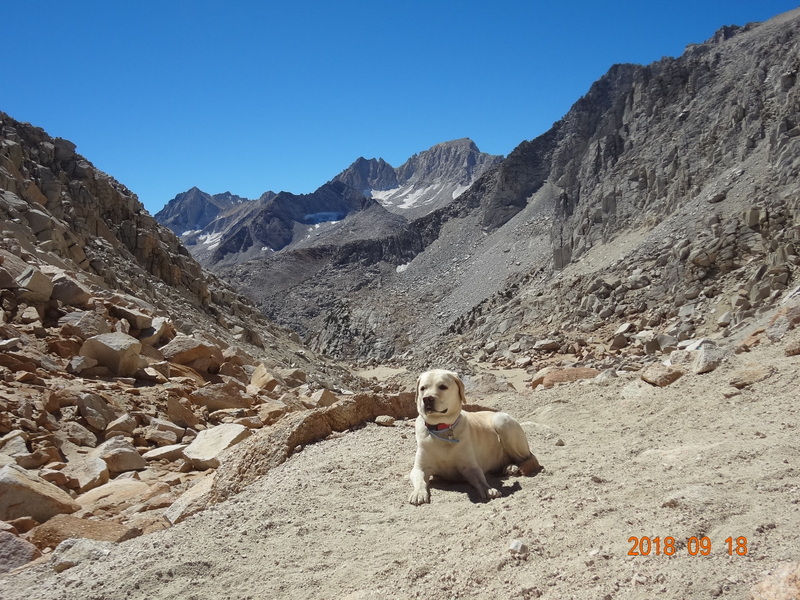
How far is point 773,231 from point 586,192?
810 inches

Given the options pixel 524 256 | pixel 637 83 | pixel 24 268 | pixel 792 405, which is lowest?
pixel 792 405

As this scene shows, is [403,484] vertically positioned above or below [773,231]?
below

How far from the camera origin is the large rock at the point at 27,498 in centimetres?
425

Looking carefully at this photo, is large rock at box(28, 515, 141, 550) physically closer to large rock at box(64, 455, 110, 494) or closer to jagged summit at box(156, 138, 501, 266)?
large rock at box(64, 455, 110, 494)

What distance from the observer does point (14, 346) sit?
24.3 ft

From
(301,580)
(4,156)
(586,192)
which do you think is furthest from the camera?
(586,192)

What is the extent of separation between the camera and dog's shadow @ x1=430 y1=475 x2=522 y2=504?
4.20 metres

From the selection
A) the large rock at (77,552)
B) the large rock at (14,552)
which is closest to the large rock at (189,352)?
the large rock at (14,552)

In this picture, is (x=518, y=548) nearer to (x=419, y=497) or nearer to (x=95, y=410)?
(x=419, y=497)

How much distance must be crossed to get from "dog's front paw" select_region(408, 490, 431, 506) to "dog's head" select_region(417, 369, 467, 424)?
0.55 meters

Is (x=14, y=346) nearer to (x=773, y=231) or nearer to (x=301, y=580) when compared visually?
(x=301, y=580)

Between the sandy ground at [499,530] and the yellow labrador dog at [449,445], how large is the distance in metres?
0.16

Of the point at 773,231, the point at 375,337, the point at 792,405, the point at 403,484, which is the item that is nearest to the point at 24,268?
the point at 403,484
